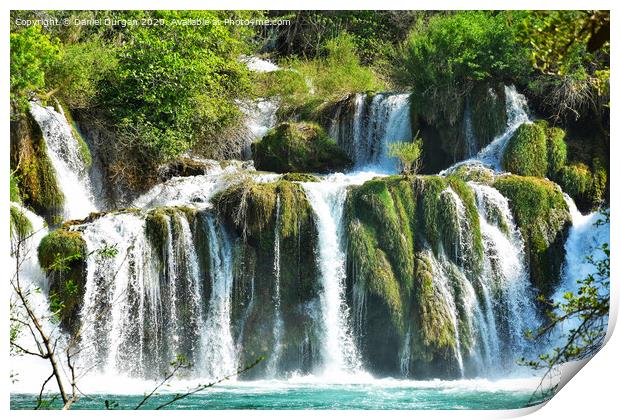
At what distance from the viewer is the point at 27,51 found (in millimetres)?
7070

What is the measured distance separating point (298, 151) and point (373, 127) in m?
0.87

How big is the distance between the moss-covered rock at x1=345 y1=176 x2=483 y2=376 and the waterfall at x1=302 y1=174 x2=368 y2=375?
0.08 m

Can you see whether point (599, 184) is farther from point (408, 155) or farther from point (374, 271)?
point (374, 271)

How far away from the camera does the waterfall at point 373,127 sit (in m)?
9.57

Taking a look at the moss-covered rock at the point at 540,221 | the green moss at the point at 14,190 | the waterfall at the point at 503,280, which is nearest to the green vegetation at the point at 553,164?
the moss-covered rock at the point at 540,221

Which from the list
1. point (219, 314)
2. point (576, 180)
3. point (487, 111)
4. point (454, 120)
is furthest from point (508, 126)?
point (219, 314)

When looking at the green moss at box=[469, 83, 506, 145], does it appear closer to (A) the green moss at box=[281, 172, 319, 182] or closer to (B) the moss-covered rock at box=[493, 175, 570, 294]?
(B) the moss-covered rock at box=[493, 175, 570, 294]

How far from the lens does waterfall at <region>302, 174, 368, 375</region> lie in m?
7.72

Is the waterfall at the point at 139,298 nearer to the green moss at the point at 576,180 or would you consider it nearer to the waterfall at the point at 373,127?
the waterfall at the point at 373,127

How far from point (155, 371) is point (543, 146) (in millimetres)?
4085

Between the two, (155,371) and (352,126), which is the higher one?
(352,126)

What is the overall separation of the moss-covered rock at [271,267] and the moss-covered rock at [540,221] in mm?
1810
